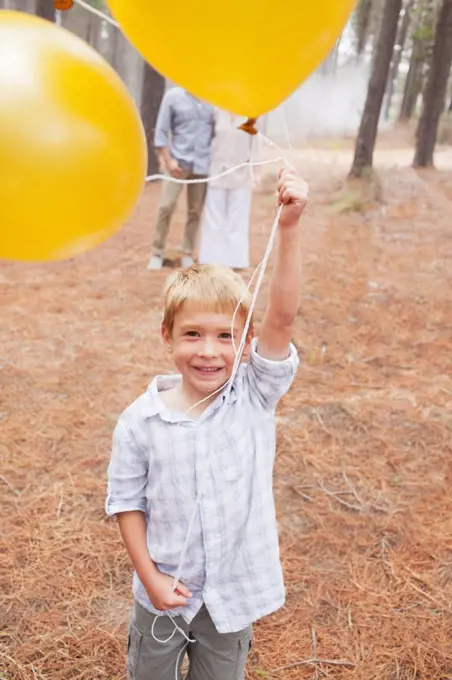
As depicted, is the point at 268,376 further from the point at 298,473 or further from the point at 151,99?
the point at 151,99

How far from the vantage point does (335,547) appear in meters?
2.33

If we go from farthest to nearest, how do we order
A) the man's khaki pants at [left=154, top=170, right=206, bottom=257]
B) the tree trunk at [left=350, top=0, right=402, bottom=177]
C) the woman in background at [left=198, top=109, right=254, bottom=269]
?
1. the tree trunk at [left=350, top=0, right=402, bottom=177]
2. the man's khaki pants at [left=154, top=170, right=206, bottom=257]
3. the woman in background at [left=198, top=109, right=254, bottom=269]

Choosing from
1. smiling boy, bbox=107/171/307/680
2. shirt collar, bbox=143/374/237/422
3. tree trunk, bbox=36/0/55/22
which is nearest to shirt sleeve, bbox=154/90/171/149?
tree trunk, bbox=36/0/55/22

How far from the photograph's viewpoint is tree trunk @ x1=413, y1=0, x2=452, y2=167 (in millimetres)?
9812

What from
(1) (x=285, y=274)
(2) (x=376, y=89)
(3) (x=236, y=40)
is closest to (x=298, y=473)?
(1) (x=285, y=274)

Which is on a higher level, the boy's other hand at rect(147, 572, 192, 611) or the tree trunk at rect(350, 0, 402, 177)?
the tree trunk at rect(350, 0, 402, 177)

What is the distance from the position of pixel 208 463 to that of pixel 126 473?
17cm

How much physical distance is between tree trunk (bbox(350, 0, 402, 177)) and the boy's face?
27.1ft

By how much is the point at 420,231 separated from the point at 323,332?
3875 millimetres

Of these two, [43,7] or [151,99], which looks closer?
[43,7]

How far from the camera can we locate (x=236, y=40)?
1.02 metres

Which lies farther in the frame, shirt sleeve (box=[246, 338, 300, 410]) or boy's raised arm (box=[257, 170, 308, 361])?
shirt sleeve (box=[246, 338, 300, 410])

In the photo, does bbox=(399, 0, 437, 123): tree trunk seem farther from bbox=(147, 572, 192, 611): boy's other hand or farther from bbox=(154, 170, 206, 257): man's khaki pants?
bbox=(147, 572, 192, 611): boy's other hand

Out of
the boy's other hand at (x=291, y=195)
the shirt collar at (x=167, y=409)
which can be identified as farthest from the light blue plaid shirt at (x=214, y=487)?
the boy's other hand at (x=291, y=195)
